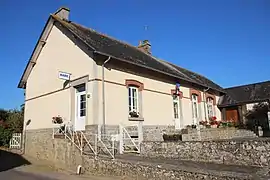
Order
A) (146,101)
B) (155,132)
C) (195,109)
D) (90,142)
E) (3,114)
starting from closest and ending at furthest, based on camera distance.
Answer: (90,142) < (146,101) < (155,132) < (195,109) < (3,114)

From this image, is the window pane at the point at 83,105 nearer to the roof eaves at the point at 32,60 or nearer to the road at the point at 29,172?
the road at the point at 29,172

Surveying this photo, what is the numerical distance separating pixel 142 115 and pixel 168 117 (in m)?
2.34

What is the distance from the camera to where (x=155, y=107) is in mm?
13312

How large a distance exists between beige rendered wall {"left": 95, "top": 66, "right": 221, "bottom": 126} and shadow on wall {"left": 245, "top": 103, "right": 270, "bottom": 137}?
5.07 meters

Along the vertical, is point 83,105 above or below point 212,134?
above

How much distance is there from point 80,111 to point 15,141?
24.4 ft

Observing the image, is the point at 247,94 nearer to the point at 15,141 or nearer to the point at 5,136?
the point at 15,141

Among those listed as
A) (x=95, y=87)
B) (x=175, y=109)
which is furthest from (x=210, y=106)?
(x=95, y=87)

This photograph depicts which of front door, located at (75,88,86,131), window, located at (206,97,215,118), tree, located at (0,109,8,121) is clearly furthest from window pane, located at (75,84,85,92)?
tree, located at (0,109,8,121)

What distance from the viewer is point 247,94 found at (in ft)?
66.7

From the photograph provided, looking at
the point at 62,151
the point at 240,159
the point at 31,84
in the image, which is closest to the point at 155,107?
the point at 62,151

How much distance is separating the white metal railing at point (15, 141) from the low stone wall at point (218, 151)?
1048cm

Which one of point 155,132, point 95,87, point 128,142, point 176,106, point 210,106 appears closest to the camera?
point 128,142

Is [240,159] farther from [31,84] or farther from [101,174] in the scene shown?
[31,84]
